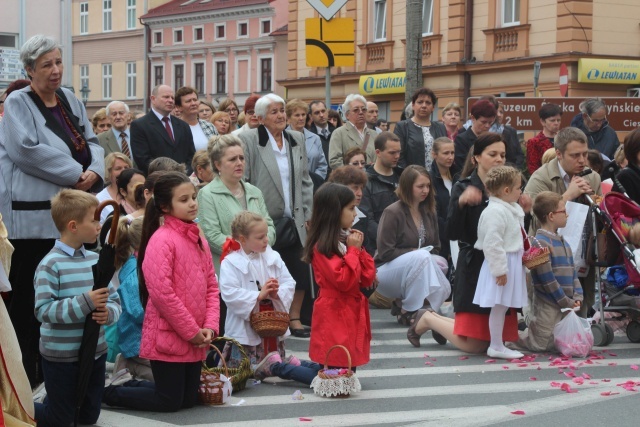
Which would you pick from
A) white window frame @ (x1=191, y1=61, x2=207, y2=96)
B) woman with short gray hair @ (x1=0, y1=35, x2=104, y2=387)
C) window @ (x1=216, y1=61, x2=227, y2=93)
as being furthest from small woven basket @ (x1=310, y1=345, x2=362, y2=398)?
white window frame @ (x1=191, y1=61, x2=207, y2=96)

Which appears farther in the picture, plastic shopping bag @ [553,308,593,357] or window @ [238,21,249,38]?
window @ [238,21,249,38]

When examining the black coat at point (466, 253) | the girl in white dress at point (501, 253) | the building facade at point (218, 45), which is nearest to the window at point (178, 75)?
the building facade at point (218, 45)

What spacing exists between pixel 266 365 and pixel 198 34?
63.5 m

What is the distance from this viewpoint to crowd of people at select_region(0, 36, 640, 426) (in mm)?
7727

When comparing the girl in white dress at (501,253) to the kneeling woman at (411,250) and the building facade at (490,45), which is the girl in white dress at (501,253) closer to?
the kneeling woman at (411,250)

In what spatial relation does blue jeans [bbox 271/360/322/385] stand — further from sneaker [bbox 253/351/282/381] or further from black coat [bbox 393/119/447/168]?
black coat [bbox 393/119/447/168]

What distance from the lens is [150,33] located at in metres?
74.3

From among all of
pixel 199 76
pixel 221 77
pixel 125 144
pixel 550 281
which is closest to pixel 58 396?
pixel 550 281

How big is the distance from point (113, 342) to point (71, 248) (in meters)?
1.68

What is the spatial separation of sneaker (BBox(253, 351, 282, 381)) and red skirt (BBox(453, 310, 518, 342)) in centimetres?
210

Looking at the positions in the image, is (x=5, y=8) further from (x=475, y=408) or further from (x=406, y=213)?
(x=475, y=408)

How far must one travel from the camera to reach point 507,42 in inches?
1556

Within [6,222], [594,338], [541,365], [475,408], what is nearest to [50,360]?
[6,222]

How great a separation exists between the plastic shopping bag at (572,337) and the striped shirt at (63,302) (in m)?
4.32
